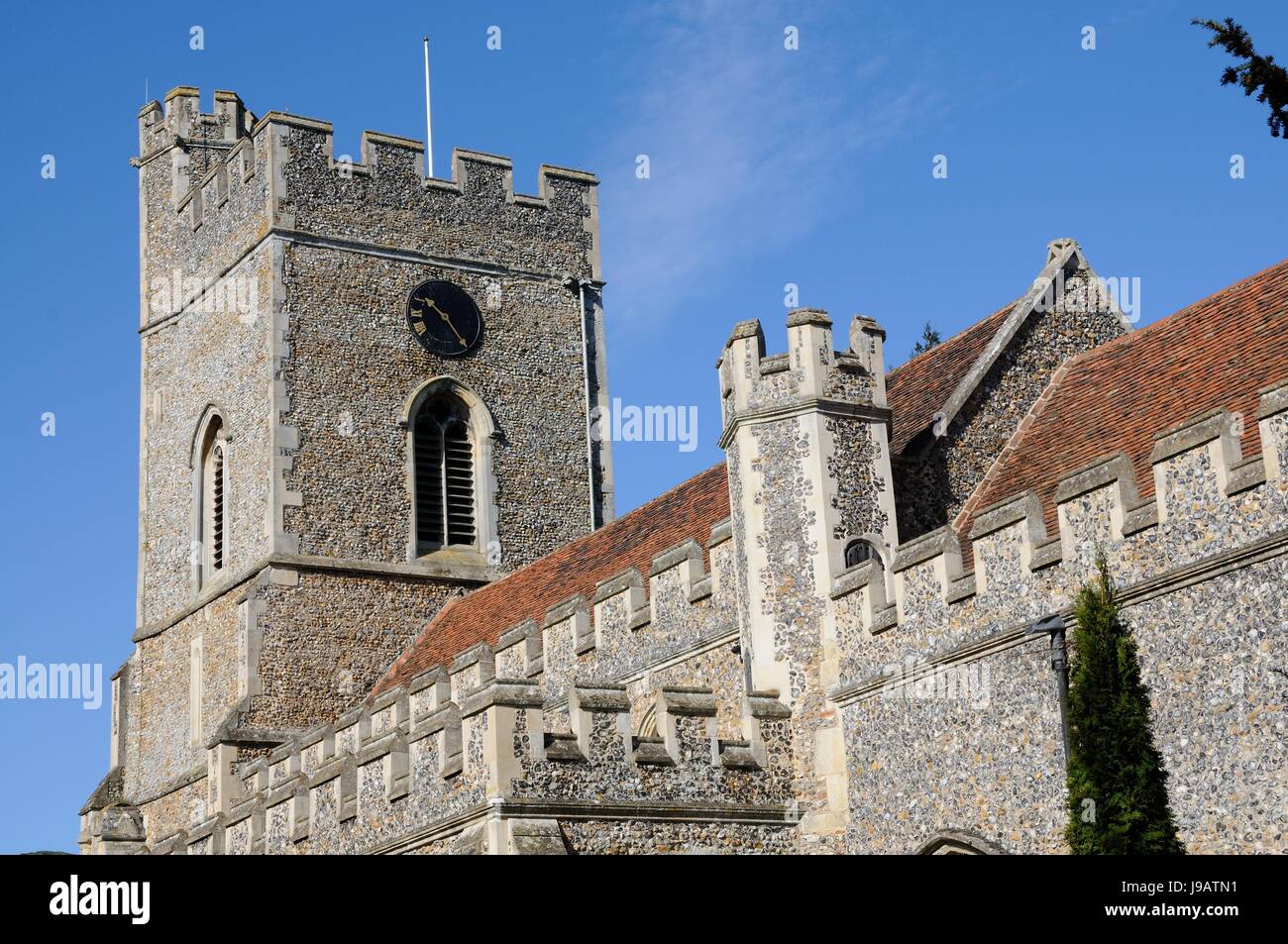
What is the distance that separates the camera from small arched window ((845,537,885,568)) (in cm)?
1655

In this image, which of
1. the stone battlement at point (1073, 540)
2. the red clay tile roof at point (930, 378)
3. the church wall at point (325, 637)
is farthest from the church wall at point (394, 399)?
the stone battlement at point (1073, 540)

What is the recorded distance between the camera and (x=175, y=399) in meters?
30.2

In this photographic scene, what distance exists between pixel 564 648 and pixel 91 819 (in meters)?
11.7

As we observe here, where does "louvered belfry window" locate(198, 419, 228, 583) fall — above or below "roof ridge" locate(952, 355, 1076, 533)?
above

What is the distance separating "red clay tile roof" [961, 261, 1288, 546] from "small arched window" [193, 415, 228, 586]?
14.1 m

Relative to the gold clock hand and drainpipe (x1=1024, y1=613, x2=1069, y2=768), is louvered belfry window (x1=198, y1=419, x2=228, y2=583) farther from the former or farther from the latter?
drainpipe (x1=1024, y1=613, x2=1069, y2=768)

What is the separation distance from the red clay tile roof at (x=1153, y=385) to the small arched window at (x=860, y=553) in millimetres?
1184

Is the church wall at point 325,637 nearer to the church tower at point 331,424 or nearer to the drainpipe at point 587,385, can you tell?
the church tower at point 331,424

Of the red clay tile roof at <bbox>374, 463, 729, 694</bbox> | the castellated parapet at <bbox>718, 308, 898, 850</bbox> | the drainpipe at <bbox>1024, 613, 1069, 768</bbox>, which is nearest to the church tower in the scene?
the red clay tile roof at <bbox>374, 463, 729, 694</bbox>

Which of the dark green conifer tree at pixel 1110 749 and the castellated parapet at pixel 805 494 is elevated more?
the castellated parapet at pixel 805 494

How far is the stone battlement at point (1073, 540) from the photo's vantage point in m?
12.7

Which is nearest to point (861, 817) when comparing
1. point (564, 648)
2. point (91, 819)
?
point (564, 648)
